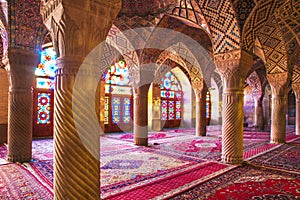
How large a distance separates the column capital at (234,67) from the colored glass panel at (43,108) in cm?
834

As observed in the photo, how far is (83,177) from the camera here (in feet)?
7.34

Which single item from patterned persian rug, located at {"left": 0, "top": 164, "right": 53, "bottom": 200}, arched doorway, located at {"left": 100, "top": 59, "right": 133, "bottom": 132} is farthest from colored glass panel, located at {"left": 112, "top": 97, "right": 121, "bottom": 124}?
patterned persian rug, located at {"left": 0, "top": 164, "right": 53, "bottom": 200}

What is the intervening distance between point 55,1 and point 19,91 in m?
3.73

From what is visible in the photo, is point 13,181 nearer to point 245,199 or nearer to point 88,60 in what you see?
point 88,60

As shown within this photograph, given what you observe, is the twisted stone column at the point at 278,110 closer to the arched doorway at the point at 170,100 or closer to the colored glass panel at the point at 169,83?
the arched doorway at the point at 170,100

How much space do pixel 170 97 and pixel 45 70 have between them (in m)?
8.61

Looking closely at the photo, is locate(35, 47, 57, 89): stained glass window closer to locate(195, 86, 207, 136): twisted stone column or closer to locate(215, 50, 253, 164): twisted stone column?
locate(195, 86, 207, 136): twisted stone column

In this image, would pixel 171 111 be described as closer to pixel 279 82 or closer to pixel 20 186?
pixel 279 82

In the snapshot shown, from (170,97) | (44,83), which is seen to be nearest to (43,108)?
(44,83)

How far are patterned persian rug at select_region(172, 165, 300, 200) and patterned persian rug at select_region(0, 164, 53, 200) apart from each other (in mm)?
2178

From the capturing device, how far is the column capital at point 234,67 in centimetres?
535

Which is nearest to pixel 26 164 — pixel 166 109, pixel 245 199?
pixel 245 199

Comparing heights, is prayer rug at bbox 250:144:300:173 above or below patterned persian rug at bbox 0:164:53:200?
below

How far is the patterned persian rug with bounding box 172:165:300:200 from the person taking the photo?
3.49 metres
